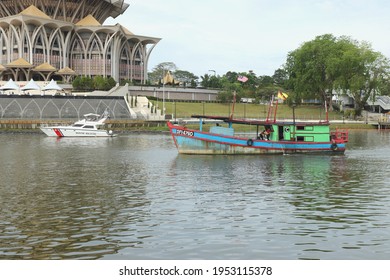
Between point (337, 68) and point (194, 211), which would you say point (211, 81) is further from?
point (194, 211)

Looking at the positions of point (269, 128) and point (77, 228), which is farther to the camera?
point (269, 128)

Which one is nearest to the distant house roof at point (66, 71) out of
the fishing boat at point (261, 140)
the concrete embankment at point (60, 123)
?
the concrete embankment at point (60, 123)

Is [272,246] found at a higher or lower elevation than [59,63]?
lower

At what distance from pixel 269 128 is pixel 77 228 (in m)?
36.4

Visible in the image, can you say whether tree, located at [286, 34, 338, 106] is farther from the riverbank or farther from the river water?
the river water

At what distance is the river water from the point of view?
58.7 ft

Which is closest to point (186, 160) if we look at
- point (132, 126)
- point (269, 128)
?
point (269, 128)

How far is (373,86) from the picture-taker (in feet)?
389

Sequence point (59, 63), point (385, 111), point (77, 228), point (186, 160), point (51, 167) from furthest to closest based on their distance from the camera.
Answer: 1. point (59, 63)
2. point (385, 111)
3. point (186, 160)
4. point (51, 167)
5. point (77, 228)

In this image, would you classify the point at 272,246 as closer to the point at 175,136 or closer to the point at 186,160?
the point at 186,160

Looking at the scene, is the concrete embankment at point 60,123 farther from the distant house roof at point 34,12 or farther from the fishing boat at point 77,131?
the distant house roof at point 34,12

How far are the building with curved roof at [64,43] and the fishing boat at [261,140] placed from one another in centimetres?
10691
